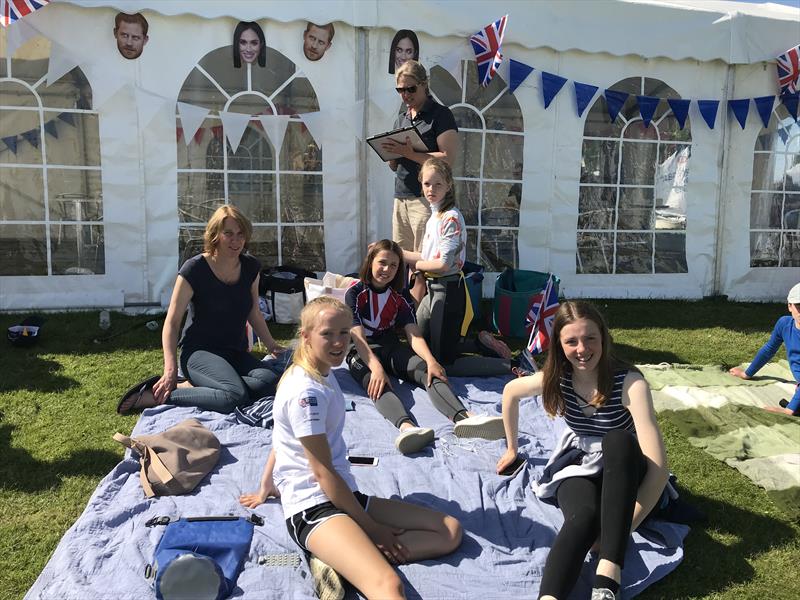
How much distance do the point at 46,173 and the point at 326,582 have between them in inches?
189

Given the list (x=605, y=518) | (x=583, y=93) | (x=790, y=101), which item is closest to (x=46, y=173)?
Answer: (x=583, y=93)

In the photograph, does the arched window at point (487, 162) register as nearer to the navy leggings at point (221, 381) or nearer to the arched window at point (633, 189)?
the arched window at point (633, 189)

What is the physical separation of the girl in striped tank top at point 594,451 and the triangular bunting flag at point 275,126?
3.84 meters

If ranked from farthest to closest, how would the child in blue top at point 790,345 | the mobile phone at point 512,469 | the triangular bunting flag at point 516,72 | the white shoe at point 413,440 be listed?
the triangular bunting flag at point 516,72 < the child in blue top at point 790,345 < the white shoe at point 413,440 < the mobile phone at point 512,469

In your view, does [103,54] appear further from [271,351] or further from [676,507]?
[676,507]

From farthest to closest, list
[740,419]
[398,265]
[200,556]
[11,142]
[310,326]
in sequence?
1. [11,142]
2. [398,265]
3. [740,419]
4. [310,326]
5. [200,556]

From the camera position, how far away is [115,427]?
347 cm

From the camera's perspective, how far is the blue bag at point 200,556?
6.81 feet

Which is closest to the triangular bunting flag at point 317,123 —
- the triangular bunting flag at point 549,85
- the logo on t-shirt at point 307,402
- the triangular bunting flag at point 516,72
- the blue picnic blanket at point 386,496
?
the triangular bunting flag at point 516,72

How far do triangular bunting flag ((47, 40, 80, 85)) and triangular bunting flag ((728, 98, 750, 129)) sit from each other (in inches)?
236

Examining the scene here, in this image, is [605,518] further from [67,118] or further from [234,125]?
[67,118]

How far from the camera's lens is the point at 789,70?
260 inches

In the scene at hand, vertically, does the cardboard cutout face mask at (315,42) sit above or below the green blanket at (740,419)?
above

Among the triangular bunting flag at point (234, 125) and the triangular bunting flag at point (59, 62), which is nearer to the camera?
the triangular bunting flag at point (59, 62)
